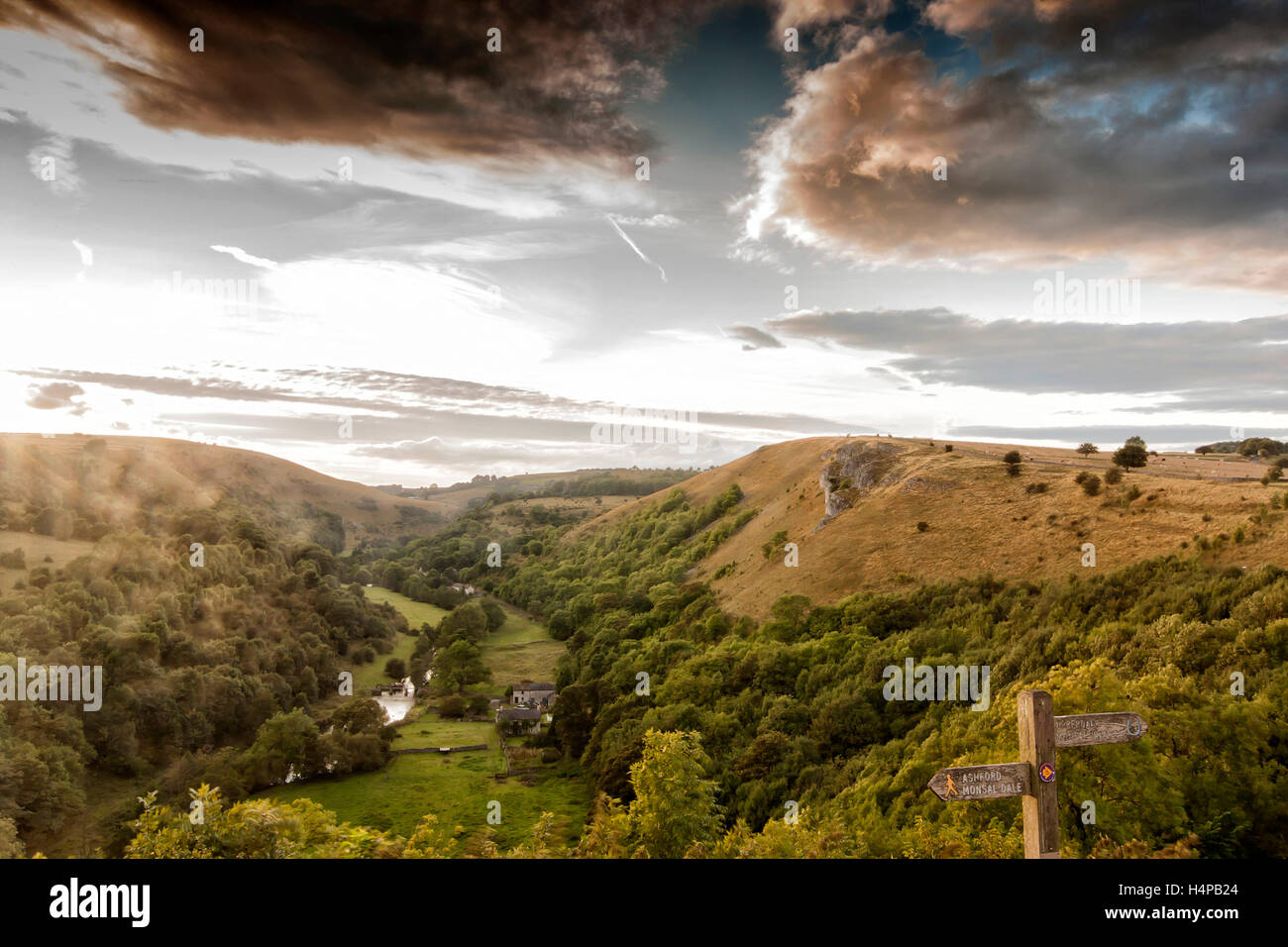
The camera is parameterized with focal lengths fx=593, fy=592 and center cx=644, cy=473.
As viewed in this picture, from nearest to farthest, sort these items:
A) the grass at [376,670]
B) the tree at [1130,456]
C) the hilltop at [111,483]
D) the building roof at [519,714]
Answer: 1. the tree at [1130,456]
2. the building roof at [519,714]
3. the hilltop at [111,483]
4. the grass at [376,670]

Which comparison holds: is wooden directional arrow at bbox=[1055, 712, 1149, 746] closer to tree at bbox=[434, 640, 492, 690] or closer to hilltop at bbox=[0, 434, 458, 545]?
tree at bbox=[434, 640, 492, 690]

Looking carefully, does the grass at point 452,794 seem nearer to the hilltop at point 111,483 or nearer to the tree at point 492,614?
the tree at point 492,614

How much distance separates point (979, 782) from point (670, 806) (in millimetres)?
12100

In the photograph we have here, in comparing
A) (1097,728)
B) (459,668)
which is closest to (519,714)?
(459,668)

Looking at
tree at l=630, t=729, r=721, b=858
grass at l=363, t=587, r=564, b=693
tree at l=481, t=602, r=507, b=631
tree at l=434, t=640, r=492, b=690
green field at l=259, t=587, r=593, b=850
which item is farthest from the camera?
tree at l=481, t=602, r=507, b=631

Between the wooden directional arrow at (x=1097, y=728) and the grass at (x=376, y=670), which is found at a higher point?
the wooden directional arrow at (x=1097, y=728)

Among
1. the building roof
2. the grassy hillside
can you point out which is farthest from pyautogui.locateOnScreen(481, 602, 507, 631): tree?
the grassy hillside

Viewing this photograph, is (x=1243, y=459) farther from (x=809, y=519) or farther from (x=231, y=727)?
(x=231, y=727)

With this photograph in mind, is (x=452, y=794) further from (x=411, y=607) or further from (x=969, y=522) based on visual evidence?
(x=411, y=607)

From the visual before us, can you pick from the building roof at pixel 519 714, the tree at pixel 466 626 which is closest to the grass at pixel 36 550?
the tree at pixel 466 626

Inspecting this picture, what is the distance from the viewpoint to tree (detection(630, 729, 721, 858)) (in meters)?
15.6

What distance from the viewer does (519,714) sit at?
5066 centimetres

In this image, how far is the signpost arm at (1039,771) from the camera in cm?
615

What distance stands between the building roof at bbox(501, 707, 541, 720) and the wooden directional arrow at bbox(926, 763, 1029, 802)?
49545mm
